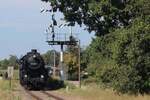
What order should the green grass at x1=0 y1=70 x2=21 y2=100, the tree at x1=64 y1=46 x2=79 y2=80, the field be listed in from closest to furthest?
the field, the green grass at x1=0 y1=70 x2=21 y2=100, the tree at x1=64 y1=46 x2=79 y2=80

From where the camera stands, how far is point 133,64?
3638cm

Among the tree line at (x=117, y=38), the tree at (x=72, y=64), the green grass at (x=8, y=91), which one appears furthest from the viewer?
the tree at (x=72, y=64)

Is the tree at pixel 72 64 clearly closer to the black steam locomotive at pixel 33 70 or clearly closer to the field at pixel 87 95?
the black steam locomotive at pixel 33 70

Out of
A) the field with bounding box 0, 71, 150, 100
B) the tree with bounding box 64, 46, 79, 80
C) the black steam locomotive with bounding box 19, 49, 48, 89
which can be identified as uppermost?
the tree with bounding box 64, 46, 79, 80

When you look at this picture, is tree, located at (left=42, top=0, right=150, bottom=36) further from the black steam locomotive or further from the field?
the black steam locomotive

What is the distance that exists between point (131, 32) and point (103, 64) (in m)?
4.16

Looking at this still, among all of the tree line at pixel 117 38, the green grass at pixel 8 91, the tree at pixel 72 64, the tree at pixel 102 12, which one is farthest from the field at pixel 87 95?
the tree at pixel 72 64

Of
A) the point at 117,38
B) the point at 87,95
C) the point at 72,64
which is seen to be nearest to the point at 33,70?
the point at 87,95

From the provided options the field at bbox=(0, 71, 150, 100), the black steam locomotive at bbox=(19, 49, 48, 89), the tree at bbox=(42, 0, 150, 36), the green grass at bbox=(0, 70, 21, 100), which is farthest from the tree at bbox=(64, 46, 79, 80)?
the tree at bbox=(42, 0, 150, 36)

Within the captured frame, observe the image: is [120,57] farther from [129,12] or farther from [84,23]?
[84,23]

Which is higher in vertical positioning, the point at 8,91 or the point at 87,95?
the point at 8,91

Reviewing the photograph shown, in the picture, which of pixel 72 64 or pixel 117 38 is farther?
pixel 72 64

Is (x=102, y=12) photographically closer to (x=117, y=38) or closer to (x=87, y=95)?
(x=117, y=38)

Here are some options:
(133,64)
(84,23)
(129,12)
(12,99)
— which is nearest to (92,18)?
(84,23)
